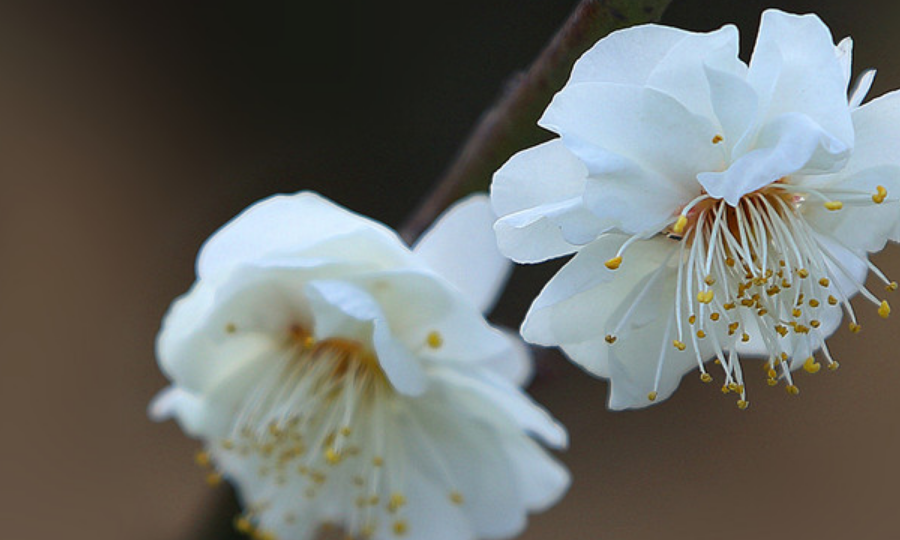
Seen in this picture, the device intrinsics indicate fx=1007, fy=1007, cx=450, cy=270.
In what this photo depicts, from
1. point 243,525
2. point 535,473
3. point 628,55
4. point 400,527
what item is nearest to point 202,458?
point 243,525

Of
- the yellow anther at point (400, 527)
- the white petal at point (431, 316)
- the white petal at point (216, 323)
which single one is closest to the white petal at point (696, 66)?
the white petal at point (431, 316)

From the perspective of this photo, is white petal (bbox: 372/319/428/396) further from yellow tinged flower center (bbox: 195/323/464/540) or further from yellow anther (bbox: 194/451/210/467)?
yellow anther (bbox: 194/451/210/467)

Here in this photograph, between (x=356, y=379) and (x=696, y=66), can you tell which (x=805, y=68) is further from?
(x=356, y=379)

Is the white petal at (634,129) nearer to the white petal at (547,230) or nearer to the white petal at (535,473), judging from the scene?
the white petal at (547,230)

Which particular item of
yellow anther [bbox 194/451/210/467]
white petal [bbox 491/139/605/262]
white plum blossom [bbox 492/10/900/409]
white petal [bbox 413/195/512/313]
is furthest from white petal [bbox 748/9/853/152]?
yellow anther [bbox 194/451/210/467]

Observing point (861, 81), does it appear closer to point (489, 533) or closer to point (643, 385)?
point (643, 385)
